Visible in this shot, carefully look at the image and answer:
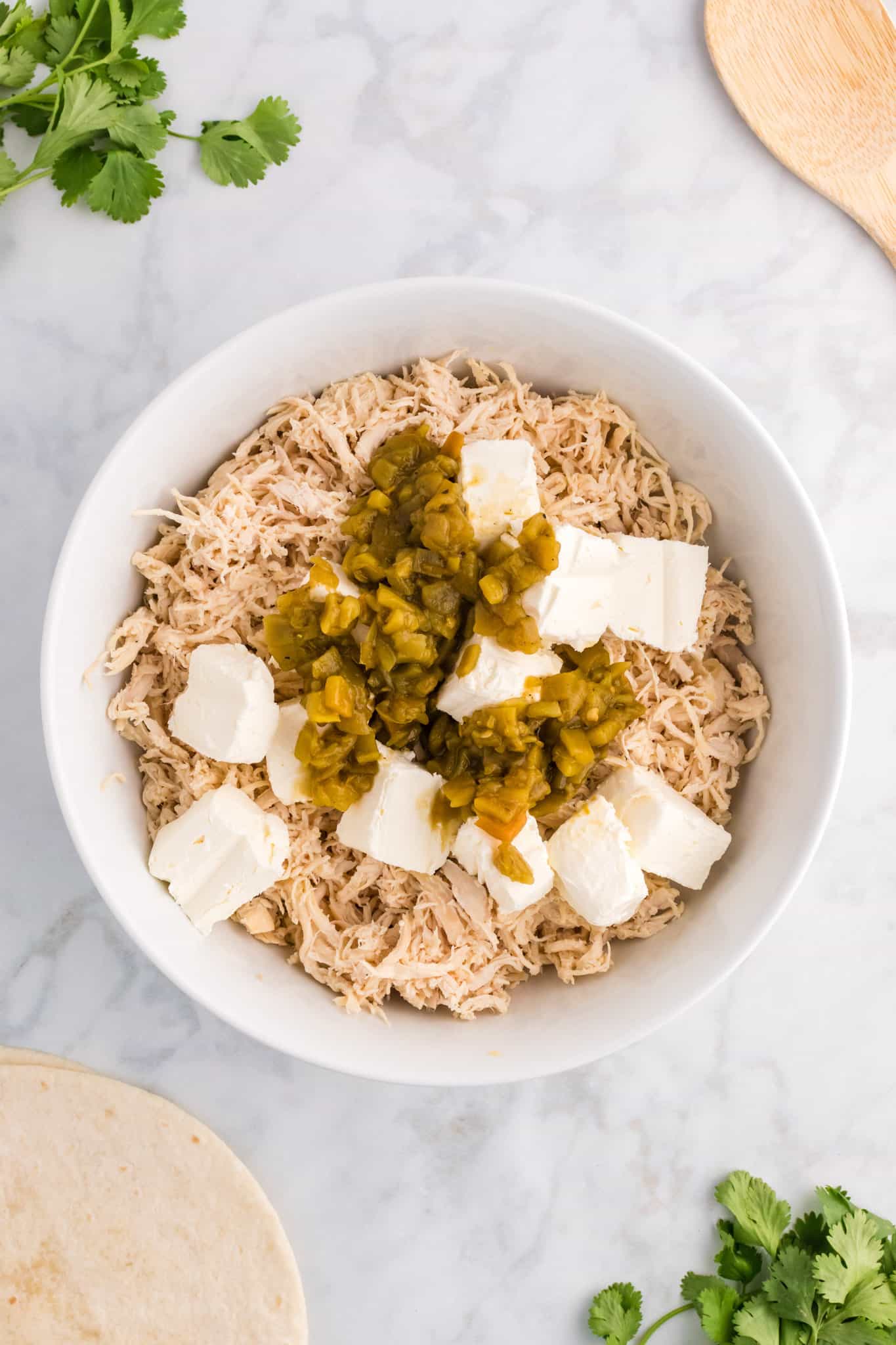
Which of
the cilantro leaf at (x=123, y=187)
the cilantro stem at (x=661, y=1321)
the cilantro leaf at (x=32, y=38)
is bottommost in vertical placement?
the cilantro stem at (x=661, y=1321)

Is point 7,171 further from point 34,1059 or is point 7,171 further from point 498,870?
point 34,1059

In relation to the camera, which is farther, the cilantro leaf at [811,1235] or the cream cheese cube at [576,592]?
the cilantro leaf at [811,1235]

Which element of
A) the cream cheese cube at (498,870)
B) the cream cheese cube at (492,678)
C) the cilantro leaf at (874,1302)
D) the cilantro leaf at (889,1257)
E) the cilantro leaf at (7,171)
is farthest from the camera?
the cilantro leaf at (889,1257)

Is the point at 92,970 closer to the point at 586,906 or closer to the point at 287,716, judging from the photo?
the point at 287,716

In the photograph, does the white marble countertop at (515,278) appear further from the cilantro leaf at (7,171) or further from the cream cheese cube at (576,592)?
the cream cheese cube at (576,592)

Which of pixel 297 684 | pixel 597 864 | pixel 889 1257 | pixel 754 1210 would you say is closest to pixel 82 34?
pixel 297 684

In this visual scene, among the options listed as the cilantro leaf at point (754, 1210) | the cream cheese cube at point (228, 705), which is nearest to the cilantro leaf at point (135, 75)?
the cream cheese cube at point (228, 705)

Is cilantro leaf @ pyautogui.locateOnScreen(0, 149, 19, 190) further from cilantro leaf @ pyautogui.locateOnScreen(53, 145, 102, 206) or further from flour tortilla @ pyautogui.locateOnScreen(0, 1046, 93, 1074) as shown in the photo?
flour tortilla @ pyautogui.locateOnScreen(0, 1046, 93, 1074)
